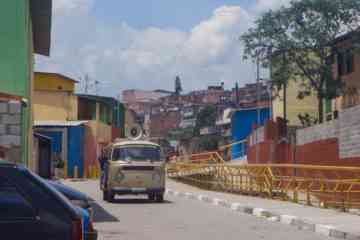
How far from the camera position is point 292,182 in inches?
1025

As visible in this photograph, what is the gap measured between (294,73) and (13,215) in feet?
125

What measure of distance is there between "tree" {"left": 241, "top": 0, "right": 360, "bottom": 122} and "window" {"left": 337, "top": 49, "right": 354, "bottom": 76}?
1.69 m

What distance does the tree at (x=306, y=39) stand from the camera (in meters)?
41.4

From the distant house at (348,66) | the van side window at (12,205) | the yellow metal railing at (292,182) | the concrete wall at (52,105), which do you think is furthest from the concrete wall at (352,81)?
the van side window at (12,205)

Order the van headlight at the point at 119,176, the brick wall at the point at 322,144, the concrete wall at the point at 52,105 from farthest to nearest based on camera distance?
the concrete wall at the point at 52,105 < the van headlight at the point at 119,176 < the brick wall at the point at 322,144

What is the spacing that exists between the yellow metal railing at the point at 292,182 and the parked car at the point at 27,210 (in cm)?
1533

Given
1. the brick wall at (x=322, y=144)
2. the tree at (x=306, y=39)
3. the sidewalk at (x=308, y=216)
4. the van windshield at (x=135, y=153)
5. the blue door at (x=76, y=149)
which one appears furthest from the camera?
the blue door at (x=76, y=149)

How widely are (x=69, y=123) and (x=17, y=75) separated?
36.4 metres

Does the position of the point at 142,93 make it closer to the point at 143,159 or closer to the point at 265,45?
the point at 265,45

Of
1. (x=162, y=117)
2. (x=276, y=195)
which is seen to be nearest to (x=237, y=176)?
(x=276, y=195)

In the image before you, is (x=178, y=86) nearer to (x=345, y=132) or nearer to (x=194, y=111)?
(x=194, y=111)

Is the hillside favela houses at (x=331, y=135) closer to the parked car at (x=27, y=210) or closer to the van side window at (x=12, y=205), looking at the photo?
the parked car at (x=27, y=210)

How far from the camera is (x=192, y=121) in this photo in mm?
109312

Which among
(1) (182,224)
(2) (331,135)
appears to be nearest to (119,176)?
(2) (331,135)
